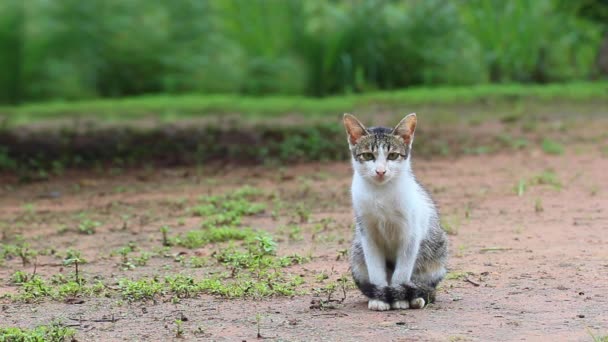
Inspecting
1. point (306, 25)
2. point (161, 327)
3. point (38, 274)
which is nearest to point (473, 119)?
point (306, 25)

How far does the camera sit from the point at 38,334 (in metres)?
5.04

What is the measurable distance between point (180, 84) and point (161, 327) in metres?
13.0

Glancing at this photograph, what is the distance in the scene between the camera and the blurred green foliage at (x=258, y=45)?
666 inches

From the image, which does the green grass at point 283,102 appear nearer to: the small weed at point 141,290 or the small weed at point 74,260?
the small weed at point 74,260

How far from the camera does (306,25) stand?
687 inches

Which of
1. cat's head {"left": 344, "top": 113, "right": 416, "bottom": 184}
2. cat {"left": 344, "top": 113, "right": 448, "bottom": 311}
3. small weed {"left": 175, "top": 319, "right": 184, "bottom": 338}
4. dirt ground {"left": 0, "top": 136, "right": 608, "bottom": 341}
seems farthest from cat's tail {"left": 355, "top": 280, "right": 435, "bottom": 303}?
small weed {"left": 175, "top": 319, "right": 184, "bottom": 338}

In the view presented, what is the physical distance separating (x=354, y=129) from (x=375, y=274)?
0.84 meters

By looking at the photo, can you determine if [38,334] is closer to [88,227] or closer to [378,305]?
[378,305]

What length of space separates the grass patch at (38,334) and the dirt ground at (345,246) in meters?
0.09

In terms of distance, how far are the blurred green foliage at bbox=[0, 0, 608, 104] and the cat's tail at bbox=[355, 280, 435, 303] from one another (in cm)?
1175

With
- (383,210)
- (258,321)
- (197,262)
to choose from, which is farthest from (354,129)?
(197,262)

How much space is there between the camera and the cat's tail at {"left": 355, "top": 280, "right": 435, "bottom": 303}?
5.55 metres

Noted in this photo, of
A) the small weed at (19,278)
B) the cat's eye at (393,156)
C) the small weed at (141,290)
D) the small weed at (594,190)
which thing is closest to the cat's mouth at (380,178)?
the cat's eye at (393,156)

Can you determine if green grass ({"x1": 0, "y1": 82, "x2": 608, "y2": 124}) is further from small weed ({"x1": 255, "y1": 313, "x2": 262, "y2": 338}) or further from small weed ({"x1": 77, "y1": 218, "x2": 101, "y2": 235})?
small weed ({"x1": 255, "y1": 313, "x2": 262, "y2": 338})
